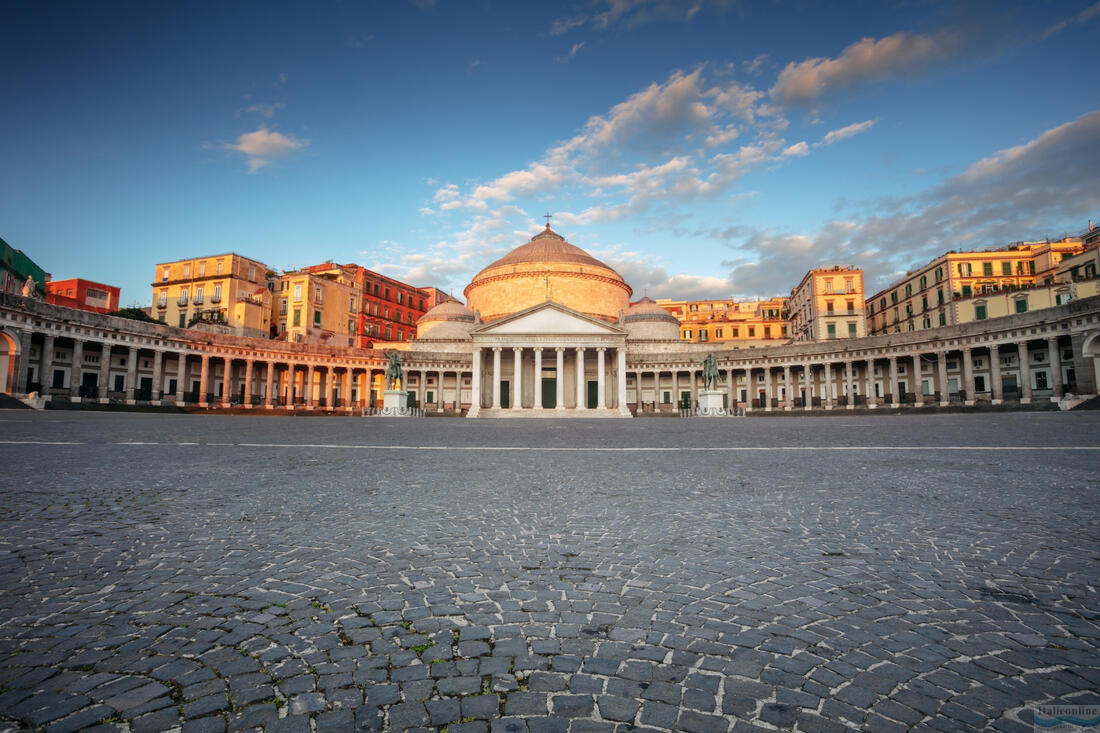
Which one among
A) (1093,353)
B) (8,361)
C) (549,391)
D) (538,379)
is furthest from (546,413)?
(1093,353)

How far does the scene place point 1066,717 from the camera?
1618 mm

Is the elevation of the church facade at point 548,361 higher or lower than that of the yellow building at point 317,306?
lower

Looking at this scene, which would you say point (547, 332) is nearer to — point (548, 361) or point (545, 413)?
point (548, 361)

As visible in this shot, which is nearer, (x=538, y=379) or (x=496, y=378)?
(x=538, y=379)

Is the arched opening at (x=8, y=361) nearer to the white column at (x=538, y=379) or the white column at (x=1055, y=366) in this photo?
the white column at (x=538, y=379)

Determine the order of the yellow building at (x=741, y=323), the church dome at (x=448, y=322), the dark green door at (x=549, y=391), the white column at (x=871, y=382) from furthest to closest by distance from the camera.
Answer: the yellow building at (x=741, y=323) → the church dome at (x=448, y=322) → the dark green door at (x=549, y=391) → the white column at (x=871, y=382)

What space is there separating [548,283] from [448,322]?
470 inches

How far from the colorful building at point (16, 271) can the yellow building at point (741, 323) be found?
6596 centimetres

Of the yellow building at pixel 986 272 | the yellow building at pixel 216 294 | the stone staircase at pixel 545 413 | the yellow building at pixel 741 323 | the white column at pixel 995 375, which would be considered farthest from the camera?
the yellow building at pixel 741 323

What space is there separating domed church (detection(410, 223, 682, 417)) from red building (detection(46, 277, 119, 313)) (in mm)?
35933

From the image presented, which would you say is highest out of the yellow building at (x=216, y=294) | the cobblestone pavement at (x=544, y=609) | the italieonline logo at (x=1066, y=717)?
the yellow building at (x=216, y=294)

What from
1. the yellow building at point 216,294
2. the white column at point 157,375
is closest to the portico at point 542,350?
the white column at point 157,375

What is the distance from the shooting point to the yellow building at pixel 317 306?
5456 cm

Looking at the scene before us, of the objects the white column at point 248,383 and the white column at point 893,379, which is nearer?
the white column at point 893,379
